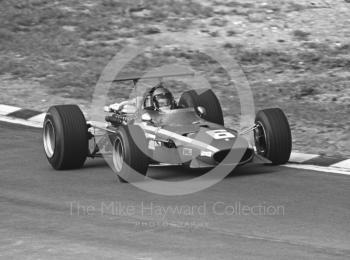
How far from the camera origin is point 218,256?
28.2ft

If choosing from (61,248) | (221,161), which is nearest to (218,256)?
(61,248)

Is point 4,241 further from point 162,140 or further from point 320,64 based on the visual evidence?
point 320,64

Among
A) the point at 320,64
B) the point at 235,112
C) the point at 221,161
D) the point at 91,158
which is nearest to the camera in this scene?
the point at 221,161

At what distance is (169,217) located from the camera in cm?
1019

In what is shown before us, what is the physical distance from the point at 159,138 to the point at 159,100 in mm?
636

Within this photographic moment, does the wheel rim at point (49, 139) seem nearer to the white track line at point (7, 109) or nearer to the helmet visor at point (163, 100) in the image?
the helmet visor at point (163, 100)

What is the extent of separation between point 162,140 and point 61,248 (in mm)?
3376

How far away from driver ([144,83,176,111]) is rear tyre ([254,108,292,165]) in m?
1.14

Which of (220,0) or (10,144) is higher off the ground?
(220,0)

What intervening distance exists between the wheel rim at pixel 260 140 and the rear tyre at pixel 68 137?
2.15m

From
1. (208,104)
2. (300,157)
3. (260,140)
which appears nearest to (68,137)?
(208,104)

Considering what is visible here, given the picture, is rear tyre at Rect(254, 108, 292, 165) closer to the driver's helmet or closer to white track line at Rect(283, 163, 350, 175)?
white track line at Rect(283, 163, 350, 175)

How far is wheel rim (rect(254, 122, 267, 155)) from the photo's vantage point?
41.1ft

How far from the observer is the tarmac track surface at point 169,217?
8.86 m
